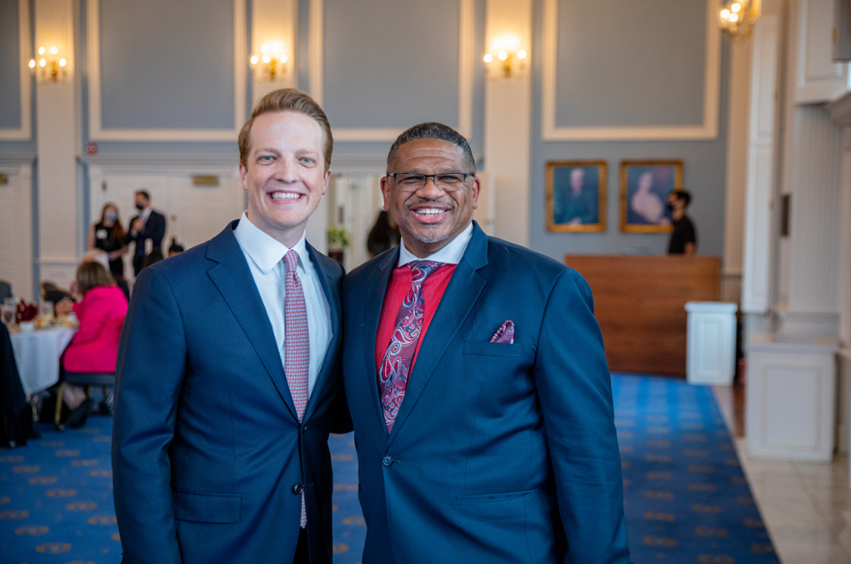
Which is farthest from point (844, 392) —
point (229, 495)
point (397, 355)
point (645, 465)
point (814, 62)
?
point (229, 495)

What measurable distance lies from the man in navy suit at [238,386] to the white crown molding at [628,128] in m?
8.86

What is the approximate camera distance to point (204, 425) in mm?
1667

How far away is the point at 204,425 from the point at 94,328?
4.71 m

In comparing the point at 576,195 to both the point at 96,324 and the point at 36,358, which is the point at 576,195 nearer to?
the point at 96,324

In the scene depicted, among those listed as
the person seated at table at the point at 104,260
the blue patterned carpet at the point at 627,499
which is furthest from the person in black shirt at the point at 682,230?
the person seated at table at the point at 104,260

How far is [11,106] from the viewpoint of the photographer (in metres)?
11.4

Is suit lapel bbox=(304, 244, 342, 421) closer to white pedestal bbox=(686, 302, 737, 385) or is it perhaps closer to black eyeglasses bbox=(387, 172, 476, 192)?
black eyeglasses bbox=(387, 172, 476, 192)

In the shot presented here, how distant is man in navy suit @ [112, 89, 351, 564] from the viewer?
1600mm

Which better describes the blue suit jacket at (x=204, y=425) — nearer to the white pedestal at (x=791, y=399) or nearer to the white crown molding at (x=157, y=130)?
the white pedestal at (x=791, y=399)

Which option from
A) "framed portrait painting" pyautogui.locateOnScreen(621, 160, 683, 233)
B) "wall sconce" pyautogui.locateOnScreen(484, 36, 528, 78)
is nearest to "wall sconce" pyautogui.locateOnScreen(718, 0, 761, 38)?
"framed portrait painting" pyautogui.locateOnScreen(621, 160, 683, 233)

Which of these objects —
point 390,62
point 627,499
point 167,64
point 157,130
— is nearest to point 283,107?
point 627,499

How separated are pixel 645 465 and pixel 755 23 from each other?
496cm

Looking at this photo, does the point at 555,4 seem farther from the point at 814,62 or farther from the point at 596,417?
the point at 596,417

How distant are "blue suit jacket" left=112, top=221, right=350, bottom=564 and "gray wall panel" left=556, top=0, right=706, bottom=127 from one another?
9.20 metres
